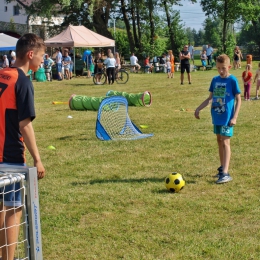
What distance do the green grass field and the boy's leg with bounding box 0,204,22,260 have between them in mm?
899

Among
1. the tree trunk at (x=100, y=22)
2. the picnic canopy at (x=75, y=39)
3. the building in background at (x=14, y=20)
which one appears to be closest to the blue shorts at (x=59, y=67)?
the picnic canopy at (x=75, y=39)

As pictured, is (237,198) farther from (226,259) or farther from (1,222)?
(1,222)

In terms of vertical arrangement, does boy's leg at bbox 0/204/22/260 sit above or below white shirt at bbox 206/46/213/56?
below

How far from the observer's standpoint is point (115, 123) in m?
10.8

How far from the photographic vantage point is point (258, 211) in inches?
233

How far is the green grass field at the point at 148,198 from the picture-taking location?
4.99 metres

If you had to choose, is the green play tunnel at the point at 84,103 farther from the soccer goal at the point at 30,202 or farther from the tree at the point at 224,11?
the tree at the point at 224,11

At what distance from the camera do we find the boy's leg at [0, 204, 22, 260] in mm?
3912

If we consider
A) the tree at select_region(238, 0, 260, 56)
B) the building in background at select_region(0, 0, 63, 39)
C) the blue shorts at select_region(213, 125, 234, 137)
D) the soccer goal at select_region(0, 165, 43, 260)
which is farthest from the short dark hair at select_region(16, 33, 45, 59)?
the building in background at select_region(0, 0, 63, 39)

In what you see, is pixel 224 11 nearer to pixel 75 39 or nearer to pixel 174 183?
pixel 75 39

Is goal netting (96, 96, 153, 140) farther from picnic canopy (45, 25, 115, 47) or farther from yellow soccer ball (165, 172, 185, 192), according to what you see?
picnic canopy (45, 25, 115, 47)

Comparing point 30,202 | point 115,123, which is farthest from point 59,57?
point 30,202

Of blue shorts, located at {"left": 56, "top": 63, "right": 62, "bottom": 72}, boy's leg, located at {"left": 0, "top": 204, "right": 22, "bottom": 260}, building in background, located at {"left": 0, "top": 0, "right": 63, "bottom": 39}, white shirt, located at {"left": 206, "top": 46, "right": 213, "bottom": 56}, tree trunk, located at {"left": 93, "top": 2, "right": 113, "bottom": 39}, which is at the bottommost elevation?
boy's leg, located at {"left": 0, "top": 204, "right": 22, "bottom": 260}

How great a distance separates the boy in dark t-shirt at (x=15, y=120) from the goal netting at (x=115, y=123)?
19.9ft
